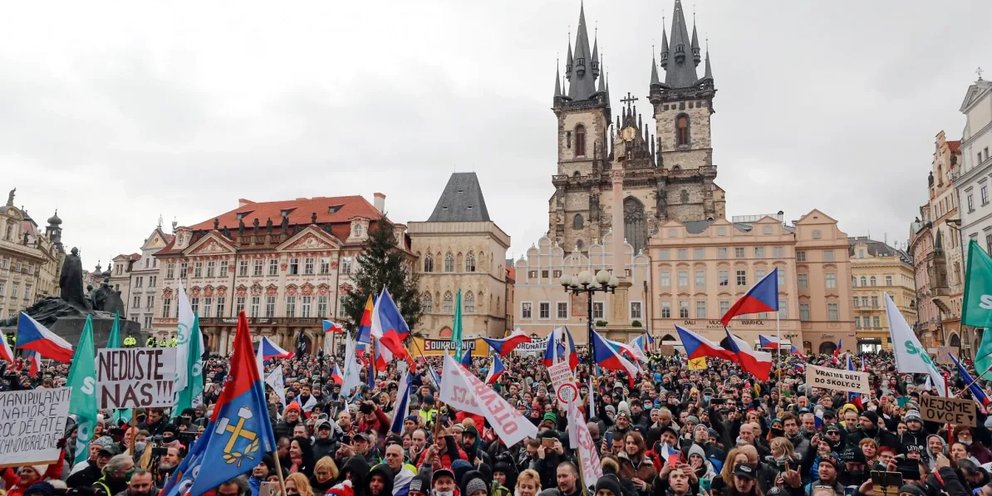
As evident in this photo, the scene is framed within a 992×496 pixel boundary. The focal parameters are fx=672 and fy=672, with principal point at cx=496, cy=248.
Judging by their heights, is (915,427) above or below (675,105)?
below

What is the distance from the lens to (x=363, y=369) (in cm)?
1903

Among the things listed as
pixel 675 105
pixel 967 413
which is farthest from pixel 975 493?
pixel 675 105

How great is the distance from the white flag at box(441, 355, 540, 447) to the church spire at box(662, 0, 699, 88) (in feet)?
238

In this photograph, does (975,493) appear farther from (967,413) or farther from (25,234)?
(25,234)

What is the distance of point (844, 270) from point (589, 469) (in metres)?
58.2

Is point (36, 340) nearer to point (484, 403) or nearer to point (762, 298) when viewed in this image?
point (484, 403)

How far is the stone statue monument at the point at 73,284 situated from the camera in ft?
79.9

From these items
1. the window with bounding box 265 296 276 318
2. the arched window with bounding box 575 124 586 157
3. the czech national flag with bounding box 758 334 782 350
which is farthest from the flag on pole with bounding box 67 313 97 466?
the arched window with bounding box 575 124 586 157

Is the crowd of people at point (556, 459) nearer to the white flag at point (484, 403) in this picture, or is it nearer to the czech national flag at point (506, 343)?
the white flag at point (484, 403)

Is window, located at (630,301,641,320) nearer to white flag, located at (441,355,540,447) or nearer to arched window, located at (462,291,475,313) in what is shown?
arched window, located at (462,291,475,313)

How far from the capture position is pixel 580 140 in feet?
249

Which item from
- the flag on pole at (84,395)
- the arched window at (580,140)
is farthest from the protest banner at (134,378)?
the arched window at (580,140)

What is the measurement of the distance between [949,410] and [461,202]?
56.5 metres

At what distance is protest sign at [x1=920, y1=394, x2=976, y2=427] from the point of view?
25.1 feet
